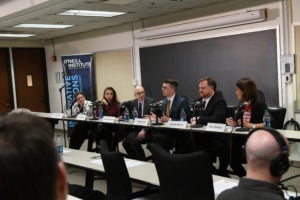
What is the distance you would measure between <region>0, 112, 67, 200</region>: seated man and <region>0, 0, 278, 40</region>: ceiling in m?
4.86

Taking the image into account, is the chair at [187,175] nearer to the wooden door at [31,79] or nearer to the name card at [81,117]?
the name card at [81,117]

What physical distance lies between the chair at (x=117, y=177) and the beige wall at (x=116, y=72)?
237 inches

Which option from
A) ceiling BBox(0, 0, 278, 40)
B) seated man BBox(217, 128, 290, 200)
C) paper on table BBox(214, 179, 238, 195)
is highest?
ceiling BBox(0, 0, 278, 40)

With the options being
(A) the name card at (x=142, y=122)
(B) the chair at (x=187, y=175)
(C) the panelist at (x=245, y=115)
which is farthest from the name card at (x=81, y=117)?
(B) the chair at (x=187, y=175)

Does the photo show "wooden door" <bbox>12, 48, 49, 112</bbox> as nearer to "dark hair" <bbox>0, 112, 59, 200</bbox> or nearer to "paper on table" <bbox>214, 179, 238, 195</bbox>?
"paper on table" <bbox>214, 179, 238, 195</bbox>

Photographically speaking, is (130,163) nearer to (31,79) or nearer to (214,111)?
(214,111)

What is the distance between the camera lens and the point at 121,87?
8977mm

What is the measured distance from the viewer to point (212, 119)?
4.49 meters

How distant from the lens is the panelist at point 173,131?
4.71m

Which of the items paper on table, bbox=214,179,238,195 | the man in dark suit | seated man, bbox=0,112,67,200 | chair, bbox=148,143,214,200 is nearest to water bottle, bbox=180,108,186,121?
the man in dark suit

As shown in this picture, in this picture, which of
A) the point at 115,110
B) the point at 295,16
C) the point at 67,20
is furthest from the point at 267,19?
the point at 67,20

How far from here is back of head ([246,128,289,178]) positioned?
147cm

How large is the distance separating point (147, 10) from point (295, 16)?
8.22 ft

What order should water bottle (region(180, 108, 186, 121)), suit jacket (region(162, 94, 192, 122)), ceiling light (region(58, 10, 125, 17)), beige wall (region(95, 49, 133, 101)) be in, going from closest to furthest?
water bottle (region(180, 108, 186, 121)) < suit jacket (region(162, 94, 192, 122)) < ceiling light (region(58, 10, 125, 17)) < beige wall (region(95, 49, 133, 101))
